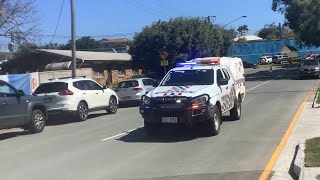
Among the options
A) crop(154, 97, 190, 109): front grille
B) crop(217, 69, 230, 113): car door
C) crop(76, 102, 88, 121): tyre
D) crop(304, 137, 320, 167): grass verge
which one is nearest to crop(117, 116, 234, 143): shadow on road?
crop(154, 97, 190, 109): front grille

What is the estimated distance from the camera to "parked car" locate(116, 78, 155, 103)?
2523 cm

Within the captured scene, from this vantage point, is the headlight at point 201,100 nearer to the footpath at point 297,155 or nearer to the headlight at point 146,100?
the headlight at point 146,100

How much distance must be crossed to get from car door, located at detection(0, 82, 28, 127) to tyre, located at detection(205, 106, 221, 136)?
18.7 ft

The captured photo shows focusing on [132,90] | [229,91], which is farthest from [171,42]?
[229,91]

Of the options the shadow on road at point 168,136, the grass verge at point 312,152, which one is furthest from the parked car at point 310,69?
the grass verge at point 312,152

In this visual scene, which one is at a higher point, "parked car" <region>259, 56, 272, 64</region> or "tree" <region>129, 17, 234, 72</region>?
"tree" <region>129, 17, 234, 72</region>

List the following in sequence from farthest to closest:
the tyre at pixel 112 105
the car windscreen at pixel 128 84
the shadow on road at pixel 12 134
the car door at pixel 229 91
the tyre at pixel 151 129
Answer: the car windscreen at pixel 128 84, the tyre at pixel 112 105, the shadow on road at pixel 12 134, the car door at pixel 229 91, the tyre at pixel 151 129

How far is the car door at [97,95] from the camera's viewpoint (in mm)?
19828

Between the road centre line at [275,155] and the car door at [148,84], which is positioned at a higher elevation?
the car door at [148,84]

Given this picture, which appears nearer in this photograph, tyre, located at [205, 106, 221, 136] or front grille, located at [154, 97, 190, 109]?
front grille, located at [154, 97, 190, 109]

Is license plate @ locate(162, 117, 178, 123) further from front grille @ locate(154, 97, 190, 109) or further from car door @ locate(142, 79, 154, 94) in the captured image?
car door @ locate(142, 79, 154, 94)

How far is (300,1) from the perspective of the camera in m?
48.0

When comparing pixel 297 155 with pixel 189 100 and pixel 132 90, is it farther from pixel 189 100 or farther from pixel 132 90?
pixel 132 90

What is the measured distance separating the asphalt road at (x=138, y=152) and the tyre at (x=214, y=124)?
9.5 inches
